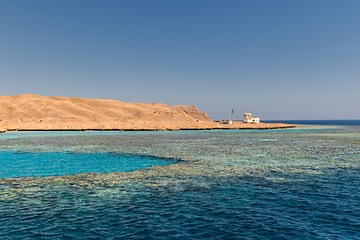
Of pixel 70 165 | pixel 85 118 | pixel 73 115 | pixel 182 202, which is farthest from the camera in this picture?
pixel 73 115

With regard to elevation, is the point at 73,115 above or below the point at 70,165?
above

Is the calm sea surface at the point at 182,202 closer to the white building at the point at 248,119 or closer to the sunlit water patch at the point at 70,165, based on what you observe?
the sunlit water patch at the point at 70,165

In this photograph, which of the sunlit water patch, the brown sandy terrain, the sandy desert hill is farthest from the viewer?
the sandy desert hill

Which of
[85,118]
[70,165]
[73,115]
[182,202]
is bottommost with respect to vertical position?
[182,202]

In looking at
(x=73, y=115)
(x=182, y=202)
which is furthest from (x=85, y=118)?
(x=182, y=202)

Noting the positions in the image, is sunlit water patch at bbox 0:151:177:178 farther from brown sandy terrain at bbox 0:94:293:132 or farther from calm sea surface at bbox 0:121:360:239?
brown sandy terrain at bbox 0:94:293:132

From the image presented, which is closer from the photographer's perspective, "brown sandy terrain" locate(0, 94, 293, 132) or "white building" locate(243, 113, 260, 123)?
"brown sandy terrain" locate(0, 94, 293, 132)

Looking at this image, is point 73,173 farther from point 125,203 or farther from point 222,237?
point 222,237

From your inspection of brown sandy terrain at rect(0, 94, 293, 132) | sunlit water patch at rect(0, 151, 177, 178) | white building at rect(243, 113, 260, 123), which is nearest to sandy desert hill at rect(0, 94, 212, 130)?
brown sandy terrain at rect(0, 94, 293, 132)

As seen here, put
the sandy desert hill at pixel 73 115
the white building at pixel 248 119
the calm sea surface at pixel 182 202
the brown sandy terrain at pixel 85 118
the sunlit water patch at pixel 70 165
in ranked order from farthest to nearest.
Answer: the white building at pixel 248 119 → the sandy desert hill at pixel 73 115 → the brown sandy terrain at pixel 85 118 → the sunlit water patch at pixel 70 165 → the calm sea surface at pixel 182 202

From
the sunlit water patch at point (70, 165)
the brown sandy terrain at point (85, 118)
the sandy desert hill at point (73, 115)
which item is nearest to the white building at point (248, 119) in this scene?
the brown sandy terrain at point (85, 118)

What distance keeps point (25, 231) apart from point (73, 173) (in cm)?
1581

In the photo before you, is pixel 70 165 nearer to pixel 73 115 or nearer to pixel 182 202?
pixel 182 202

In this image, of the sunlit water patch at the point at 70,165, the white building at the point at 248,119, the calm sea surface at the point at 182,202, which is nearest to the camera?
the calm sea surface at the point at 182,202
